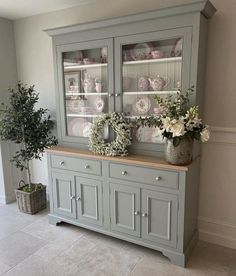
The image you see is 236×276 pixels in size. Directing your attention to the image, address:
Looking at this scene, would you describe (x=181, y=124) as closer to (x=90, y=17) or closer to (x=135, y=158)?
(x=135, y=158)

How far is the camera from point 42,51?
10.2ft

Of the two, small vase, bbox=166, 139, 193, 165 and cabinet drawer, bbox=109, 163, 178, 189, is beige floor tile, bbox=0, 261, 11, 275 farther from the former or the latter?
small vase, bbox=166, 139, 193, 165

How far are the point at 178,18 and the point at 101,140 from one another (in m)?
1.21

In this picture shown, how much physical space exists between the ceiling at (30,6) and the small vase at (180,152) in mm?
1843

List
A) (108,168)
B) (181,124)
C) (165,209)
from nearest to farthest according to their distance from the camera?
(181,124) → (165,209) → (108,168)

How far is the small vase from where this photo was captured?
194cm

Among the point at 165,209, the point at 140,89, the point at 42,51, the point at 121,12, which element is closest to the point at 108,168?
the point at 165,209

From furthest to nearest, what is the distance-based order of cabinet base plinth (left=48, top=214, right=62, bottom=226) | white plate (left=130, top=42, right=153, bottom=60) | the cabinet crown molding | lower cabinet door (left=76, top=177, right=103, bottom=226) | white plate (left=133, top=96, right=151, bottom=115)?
cabinet base plinth (left=48, top=214, right=62, bottom=226), lower cabinet door (left=76, top=177, right=103, bottom=226), white plate (left=133, top=96, right=151, bottom=115), white plate (left=130, top=42, right=153, bottom=60), the cabinet crown molding

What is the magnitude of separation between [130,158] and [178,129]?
54cm

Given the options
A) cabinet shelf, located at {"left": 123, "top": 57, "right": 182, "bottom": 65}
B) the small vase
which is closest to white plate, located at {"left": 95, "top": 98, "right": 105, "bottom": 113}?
cabinet shelf, located at {"left": 123, "top": 57, "right": 182, "bottom": 65}

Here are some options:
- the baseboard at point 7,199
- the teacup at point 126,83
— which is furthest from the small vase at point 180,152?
the baseboard at point 7,199

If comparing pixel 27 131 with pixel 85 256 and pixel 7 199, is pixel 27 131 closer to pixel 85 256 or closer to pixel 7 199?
pixel 7 199

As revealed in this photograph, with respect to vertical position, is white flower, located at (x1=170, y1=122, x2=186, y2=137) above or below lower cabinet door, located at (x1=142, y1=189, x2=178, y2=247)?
Result: above

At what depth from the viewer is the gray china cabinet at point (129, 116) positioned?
197 cm
